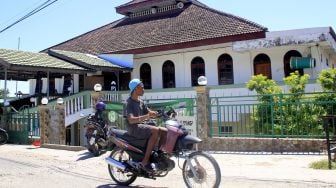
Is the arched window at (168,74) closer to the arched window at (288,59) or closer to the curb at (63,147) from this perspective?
the arched window at (288,59)

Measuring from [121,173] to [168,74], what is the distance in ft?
44.6

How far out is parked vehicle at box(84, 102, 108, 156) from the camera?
9906 millimetres

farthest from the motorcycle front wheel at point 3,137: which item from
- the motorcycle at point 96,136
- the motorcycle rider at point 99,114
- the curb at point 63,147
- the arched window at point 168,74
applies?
the arched window at point 168,74

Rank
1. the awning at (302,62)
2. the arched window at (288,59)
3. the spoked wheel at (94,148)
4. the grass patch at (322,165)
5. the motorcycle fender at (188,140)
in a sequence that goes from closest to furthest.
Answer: the motorcycle fender at (188,140)
the grass patch at (322,165)
the spoked wheel at (94,148)
the awning at (302,62)
the arched window at (288,59)

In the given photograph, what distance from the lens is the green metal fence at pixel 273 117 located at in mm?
9773

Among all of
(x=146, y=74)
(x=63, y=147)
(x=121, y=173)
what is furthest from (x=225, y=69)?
(x=121, y=173)

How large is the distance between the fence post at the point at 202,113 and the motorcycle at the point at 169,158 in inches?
181

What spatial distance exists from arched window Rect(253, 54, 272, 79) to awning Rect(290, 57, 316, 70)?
157 cm

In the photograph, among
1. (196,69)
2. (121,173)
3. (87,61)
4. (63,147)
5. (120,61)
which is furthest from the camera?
(120,61)

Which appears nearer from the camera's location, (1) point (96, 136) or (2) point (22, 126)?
(1) point (96, 136)

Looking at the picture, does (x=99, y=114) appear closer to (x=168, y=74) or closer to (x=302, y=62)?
(x=302, y=62)

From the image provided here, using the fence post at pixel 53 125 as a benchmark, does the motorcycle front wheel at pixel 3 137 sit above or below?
below

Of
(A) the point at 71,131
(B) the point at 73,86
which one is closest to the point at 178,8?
(B) the point at 73,86

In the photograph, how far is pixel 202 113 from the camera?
1047 cm
